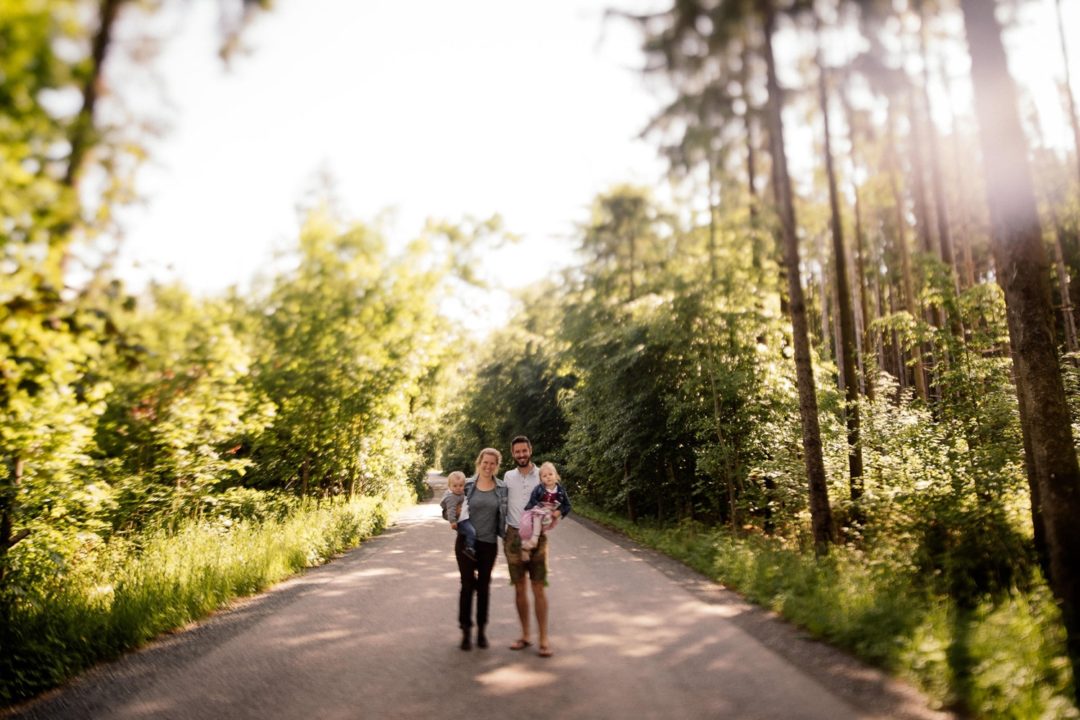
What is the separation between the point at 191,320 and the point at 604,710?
419 cm

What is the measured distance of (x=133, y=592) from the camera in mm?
6660

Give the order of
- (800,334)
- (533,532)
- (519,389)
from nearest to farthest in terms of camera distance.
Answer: (533,532) < (800,334) < (519,389)

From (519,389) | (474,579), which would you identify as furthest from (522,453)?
(519,389)

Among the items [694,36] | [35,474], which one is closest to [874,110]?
[694,36]

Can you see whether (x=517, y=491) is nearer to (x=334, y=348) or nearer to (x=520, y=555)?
(x=520, y=555)

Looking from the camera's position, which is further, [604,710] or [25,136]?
[604,710]

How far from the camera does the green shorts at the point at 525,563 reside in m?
6.11

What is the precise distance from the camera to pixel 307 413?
14.1 metres

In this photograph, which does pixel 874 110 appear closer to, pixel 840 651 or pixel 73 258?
pixel 840 651

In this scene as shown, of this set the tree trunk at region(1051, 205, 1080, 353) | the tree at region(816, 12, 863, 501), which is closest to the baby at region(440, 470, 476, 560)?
the tree at region(816, 12, 863, 501)

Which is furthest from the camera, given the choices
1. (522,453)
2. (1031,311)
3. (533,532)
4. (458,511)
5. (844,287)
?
(844,287)

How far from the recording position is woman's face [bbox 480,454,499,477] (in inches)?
253

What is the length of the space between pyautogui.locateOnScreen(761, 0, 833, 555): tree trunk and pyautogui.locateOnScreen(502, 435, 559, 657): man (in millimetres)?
6198

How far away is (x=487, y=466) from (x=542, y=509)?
0.72m
